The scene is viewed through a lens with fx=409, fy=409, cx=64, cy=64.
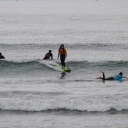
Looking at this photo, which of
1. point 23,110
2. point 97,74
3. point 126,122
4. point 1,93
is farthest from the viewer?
point 97,74

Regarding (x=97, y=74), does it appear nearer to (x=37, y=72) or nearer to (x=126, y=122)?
(x=37, y=72)

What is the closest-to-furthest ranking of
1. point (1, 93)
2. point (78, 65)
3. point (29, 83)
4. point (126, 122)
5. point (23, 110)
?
1. point (126, 122)
2. point (23, 110)
3. point (1, 93)
4. point (29, 83)
5. point (78, 65)

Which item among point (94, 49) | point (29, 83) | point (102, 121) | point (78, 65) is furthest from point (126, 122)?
point (94, 49)

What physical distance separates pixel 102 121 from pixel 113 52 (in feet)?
75.7

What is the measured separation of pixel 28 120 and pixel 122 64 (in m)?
15.5

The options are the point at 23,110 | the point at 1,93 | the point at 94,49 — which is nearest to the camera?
the point at 23,110

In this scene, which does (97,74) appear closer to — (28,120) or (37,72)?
(37,72)

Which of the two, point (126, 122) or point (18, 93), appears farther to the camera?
point (18, 93)

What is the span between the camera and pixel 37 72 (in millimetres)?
28359

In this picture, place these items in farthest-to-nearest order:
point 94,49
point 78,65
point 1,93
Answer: point 94,49 → point 78,65 → point 1,93

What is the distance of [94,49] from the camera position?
1638 inches

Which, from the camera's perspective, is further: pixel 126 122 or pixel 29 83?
pixel 29 83

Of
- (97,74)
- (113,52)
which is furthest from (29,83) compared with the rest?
(113,52)
